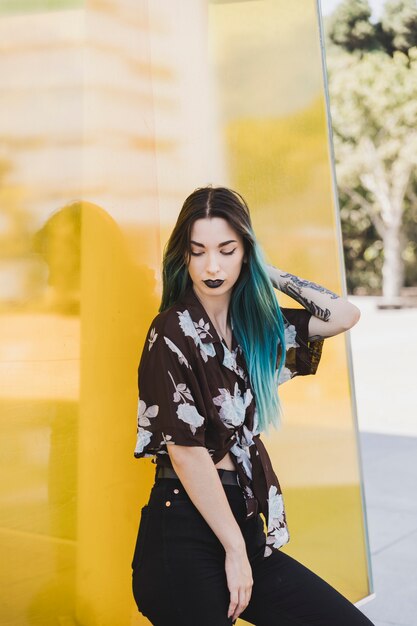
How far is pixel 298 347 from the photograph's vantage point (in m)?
2.57

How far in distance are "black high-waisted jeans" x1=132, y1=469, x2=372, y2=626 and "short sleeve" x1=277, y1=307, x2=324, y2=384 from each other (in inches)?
19.5

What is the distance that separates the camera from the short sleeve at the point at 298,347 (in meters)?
2.57

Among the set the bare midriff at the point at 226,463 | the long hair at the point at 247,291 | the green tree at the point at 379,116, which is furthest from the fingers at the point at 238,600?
the green tree at the point at 379,116

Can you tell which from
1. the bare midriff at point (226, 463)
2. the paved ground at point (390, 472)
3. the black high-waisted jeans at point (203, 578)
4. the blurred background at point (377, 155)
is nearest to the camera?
the black high-waisted jeans at point (203, 578)

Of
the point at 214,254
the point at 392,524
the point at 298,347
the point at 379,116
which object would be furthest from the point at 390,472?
the point at 379,116

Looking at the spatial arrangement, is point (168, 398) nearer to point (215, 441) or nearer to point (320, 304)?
point (215, 441)

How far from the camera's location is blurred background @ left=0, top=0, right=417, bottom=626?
2588mm

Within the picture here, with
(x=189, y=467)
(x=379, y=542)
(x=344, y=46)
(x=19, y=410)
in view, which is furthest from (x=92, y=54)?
(x=344, y=46)

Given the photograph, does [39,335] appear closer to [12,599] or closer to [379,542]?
[12,599]

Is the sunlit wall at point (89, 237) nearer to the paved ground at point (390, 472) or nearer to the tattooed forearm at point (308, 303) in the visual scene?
the tattooed forearm at point (308, 303)

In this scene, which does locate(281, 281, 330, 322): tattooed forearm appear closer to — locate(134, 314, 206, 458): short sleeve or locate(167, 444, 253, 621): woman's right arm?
locate(134, 314, 206, 458): short sleeve

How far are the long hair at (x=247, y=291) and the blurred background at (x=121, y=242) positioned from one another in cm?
48

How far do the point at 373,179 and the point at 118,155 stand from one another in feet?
84.6

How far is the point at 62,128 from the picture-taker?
2.68 metres
